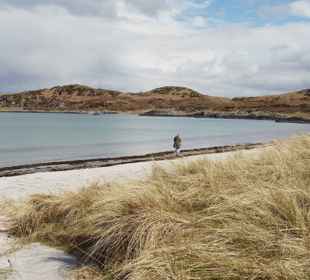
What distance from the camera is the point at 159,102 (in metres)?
129

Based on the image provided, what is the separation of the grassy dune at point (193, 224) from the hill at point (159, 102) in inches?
3075

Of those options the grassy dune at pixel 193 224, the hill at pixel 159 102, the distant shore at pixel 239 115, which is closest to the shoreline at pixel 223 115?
the distant shore at pixel 239 115

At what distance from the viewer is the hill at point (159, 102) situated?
10219 cm

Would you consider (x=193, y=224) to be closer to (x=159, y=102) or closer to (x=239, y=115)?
(x=239, y=115)

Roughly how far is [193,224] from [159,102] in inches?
4921

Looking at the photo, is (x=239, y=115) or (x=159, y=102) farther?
(x=159, y=102)

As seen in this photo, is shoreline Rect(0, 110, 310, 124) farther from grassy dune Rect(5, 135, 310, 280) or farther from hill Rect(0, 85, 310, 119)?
grassy dune Rect(5, 135, 310, 280)

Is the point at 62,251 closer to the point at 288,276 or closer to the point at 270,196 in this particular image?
the point at 270,196

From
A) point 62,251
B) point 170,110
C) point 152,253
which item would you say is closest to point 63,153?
point 62,251

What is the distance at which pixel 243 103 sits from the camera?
11844 centimetres

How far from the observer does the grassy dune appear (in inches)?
150

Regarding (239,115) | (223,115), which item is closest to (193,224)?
(239,115)

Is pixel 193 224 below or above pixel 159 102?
above

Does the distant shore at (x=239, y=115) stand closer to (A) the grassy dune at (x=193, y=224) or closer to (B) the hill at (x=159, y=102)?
(B) the hill at (x=159, y=102)
